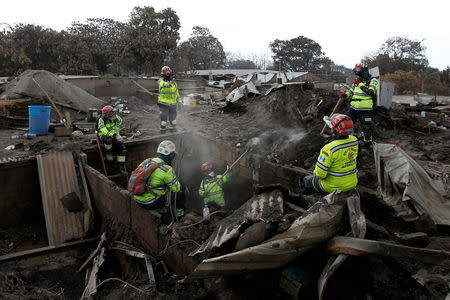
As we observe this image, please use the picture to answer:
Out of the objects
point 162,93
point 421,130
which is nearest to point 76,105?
point 162,93

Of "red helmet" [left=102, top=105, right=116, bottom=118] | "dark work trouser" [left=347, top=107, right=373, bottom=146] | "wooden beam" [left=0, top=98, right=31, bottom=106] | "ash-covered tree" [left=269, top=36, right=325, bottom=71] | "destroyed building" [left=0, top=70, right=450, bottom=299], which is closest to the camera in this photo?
"destroyed building" [left=0, top=70, right=450, bottom=299]

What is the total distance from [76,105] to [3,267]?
7.96m

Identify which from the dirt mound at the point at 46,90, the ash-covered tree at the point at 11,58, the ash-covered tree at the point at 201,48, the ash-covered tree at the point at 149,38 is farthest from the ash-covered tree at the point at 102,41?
the dirt mound at the point at 46,90

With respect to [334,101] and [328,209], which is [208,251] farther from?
[334,101]

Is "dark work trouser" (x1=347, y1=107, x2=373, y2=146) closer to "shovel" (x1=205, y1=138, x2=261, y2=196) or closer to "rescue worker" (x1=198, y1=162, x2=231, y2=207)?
"shovel" (x1=205, y1=138, x2=261, y2=196)

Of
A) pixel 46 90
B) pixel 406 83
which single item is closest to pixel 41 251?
pixel 46 90

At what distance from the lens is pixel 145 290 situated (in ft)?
11.7

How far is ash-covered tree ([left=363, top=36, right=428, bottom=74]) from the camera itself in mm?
30406

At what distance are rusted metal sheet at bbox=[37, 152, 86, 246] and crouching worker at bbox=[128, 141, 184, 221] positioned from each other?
235 cm

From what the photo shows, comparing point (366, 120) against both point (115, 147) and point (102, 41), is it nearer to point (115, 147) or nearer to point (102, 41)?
point (115, 147)

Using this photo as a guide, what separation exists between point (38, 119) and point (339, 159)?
26.1 feet

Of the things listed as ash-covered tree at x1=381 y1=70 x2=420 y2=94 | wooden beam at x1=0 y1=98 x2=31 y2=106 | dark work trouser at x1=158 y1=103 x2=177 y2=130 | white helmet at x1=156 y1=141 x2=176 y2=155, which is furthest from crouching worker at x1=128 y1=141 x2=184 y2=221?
ash-covered tree at x1=381 y1=70 x2=420 y2=94

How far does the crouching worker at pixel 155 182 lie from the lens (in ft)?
14.3

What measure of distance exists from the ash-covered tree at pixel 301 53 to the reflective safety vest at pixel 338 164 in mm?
40146
